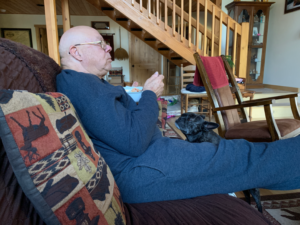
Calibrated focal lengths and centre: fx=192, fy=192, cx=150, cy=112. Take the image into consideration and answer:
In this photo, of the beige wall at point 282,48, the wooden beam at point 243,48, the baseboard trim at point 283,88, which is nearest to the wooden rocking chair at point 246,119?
the wooden beam at point 243,48

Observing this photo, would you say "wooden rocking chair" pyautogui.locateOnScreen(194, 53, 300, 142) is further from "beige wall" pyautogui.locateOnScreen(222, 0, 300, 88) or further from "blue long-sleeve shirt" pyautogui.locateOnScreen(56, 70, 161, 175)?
"beige wall" pyautogui.locateOnScreen(222, 0, 300, 88)

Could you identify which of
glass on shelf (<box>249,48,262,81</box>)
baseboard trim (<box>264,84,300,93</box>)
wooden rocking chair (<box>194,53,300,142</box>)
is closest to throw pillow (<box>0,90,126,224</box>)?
wooden rocking chair (<box>194,53,300,142</box>)

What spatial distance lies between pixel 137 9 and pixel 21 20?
203 inches

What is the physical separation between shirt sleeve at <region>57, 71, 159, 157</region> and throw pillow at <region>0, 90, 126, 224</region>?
0.53ft

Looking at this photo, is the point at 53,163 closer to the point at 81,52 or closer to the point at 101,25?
the point at 81,52

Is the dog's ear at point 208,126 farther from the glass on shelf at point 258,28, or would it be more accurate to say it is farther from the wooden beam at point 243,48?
the glass on shelf at point 258,28

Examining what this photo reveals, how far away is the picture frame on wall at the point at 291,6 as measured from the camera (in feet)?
13.7

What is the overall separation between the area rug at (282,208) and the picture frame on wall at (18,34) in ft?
24.8

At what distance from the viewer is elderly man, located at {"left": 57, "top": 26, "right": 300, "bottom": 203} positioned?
739 millimetres

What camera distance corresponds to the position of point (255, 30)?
518cm

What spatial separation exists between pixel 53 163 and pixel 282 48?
5810 mm

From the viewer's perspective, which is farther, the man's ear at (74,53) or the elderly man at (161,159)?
the man's ear at (74,53)

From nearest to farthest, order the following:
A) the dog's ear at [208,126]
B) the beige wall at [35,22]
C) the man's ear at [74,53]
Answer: the man's ear at [74,53] < the dog's ear at [208,126] < the beige wall at [35,22]

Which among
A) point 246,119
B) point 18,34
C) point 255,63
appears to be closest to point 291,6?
point 255,63
